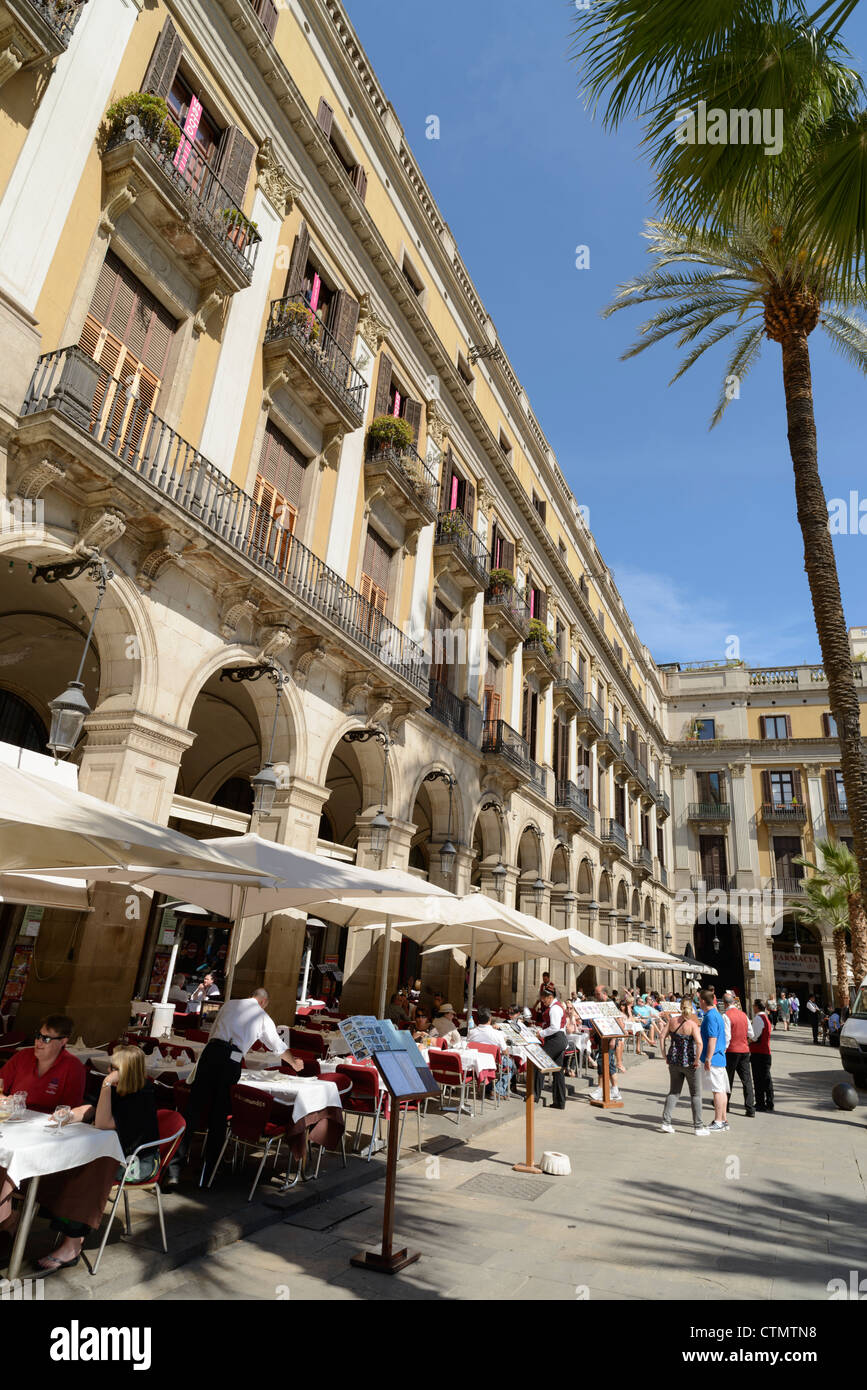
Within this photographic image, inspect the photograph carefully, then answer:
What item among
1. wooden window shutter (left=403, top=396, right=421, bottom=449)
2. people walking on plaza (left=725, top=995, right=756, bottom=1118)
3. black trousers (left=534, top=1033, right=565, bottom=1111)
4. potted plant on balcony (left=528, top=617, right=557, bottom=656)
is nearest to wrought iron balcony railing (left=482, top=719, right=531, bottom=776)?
potted plant on balcony (left=528, top=617, right=557, bottom=656)

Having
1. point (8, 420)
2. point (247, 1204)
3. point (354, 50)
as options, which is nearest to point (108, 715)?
point (8, 420)

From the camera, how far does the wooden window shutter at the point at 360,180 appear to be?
16016 millimetres

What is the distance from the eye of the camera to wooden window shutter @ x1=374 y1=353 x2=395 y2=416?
16.4m

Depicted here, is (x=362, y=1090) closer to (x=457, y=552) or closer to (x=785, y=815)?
(x=457, y=552)

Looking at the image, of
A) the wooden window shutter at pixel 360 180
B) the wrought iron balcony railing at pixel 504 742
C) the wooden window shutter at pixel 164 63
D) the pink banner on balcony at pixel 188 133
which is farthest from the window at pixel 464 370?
the wooden window shutter at pixel 164 63

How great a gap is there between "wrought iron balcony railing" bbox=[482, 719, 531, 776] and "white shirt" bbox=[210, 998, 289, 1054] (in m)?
13.1

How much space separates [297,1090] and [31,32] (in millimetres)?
10810

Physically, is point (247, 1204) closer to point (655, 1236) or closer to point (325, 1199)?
point (325, 1199)

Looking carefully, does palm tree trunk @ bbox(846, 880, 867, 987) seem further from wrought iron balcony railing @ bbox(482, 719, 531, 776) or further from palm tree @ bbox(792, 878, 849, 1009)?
palm tree @ bbox(792, 878, 849, 1009)

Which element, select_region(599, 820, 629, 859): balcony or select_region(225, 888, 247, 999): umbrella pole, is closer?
select_region(225, 888, 247, 999): umbrella pole

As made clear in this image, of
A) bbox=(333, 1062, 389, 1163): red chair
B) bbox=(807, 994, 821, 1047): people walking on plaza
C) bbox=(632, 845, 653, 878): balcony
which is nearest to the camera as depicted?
bbox=(333, 1062, 389, 1163): red chair

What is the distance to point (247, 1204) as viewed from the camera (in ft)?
18.6

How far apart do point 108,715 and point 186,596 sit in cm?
191

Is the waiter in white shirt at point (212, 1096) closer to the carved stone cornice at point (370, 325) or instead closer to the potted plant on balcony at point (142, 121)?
the potted plant on balcony at point (142, 121)
